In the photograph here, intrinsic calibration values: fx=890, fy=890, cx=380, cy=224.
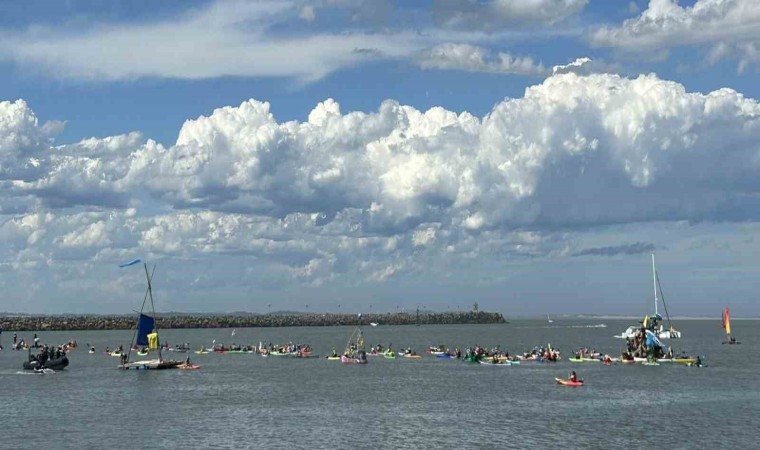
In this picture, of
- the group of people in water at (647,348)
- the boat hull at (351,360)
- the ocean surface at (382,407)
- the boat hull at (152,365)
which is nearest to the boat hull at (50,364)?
the ocean surface at (382,407)

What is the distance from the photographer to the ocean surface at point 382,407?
61250mm

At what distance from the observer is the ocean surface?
61.2 m

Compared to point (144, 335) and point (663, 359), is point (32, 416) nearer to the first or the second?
point (144, 335)

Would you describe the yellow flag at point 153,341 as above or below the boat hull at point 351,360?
above

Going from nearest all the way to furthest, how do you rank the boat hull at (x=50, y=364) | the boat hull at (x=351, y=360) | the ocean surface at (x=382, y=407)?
1. the ocean surface at (x=382, y=407)
2. the boat hull at (x=50, y=364)
3. the boat hull at (x=351, y=360)

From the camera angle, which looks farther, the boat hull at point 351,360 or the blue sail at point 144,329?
the boat hull at point 351,360

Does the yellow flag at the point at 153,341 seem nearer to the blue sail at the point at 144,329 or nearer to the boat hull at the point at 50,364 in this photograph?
the blue sail at the point at 144,329

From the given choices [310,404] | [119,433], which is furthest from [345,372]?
[119,433]

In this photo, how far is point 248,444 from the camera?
59062 mm

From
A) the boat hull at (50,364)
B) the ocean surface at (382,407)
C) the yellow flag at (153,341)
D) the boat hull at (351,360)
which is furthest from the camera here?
the boat hull at (351,360)

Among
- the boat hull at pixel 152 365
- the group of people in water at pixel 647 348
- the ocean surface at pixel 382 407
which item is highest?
the group of people in water at pixel 647 348

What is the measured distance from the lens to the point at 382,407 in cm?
7769

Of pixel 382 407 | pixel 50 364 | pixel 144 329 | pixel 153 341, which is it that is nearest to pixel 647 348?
pixel 382 407

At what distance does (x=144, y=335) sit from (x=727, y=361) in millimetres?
84384
